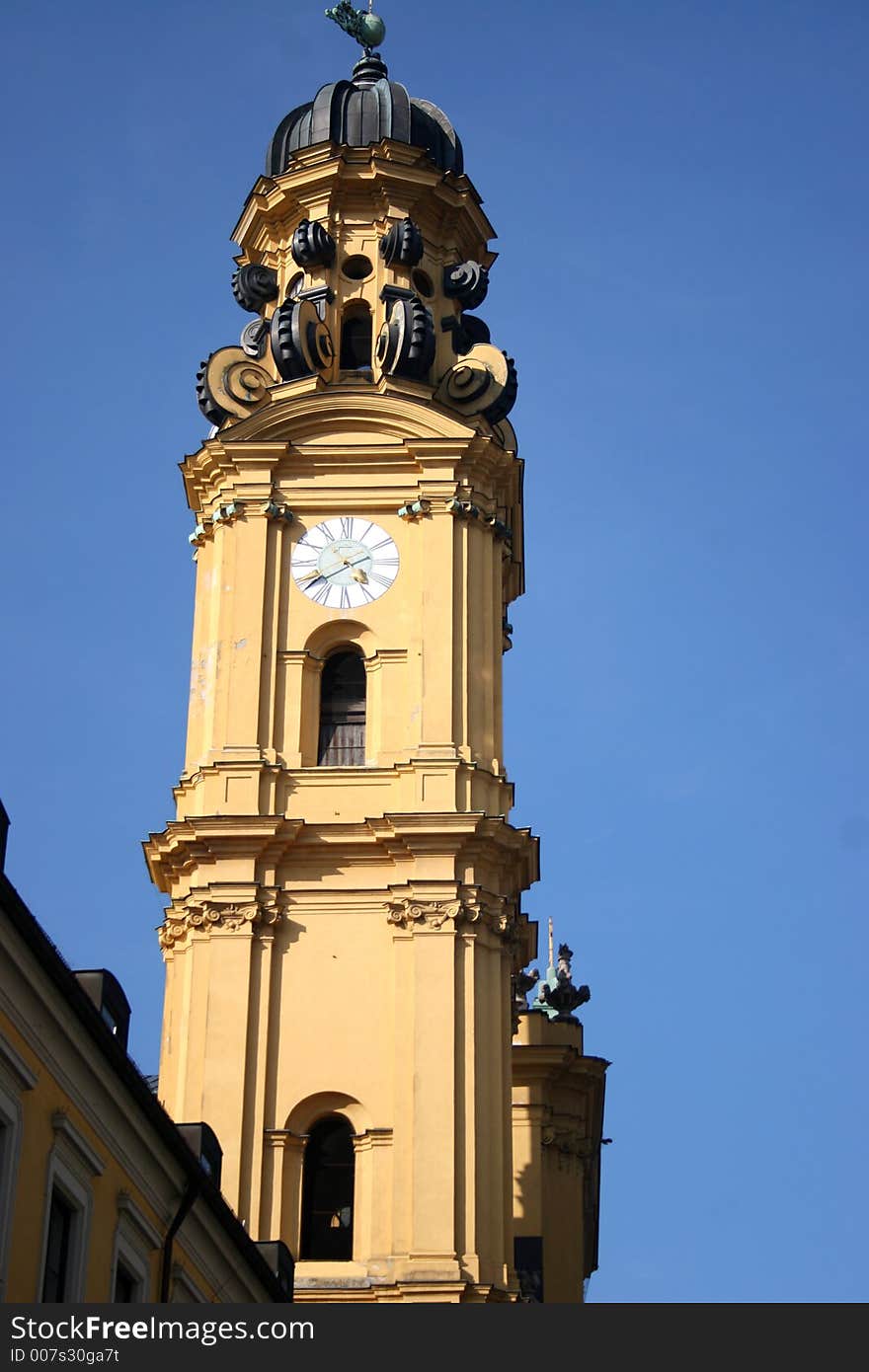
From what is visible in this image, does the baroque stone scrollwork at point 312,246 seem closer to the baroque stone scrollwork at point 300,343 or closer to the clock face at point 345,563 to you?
the baroque stone scrollwork at point 300,343

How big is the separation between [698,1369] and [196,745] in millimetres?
25455

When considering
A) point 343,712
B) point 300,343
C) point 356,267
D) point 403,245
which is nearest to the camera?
point 343,712

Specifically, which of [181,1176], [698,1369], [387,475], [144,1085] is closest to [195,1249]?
[181,1176]

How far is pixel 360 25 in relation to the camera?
58656mm

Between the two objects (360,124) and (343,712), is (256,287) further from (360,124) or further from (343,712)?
(343,712)

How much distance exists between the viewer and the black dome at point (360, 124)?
54750 millimetres

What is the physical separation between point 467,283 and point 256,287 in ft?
12.6

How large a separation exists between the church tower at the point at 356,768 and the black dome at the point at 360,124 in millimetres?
814

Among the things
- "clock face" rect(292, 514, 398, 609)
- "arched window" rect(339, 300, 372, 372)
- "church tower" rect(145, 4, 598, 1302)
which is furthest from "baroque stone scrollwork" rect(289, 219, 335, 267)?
"clock face" rect(292, 514, 398, 609)

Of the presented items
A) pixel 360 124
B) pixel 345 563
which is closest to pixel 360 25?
pixel 360 124

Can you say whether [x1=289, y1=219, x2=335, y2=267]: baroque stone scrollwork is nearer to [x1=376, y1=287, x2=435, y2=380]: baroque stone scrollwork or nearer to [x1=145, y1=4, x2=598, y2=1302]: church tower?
[x1=145, y1=4, x2=598, y2=1302]: church tower

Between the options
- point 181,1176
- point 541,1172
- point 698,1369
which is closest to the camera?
point 698,1369

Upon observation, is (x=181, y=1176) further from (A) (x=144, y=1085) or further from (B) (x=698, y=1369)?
(B) (x=698, y=1369)

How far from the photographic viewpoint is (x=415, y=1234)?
140 ft
